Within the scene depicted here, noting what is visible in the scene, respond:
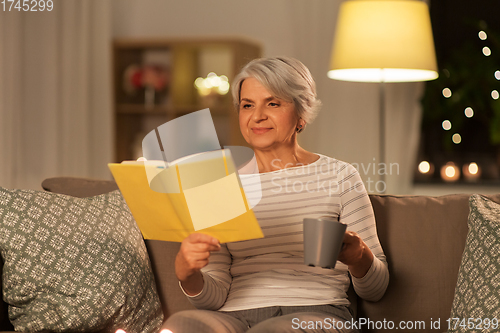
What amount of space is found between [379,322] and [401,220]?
0.90ft

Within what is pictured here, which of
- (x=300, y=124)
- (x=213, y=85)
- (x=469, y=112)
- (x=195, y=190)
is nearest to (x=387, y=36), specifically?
(x=300, y=124)

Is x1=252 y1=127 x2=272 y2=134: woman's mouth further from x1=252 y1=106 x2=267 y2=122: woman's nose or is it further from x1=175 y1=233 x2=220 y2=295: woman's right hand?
x1=175 y1=233 x2=220 y2=295: woman's right hand

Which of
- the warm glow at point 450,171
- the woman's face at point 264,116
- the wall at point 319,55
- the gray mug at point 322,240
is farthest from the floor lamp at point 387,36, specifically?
the gray mug at point 322,240

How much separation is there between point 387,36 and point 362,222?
1111 mm

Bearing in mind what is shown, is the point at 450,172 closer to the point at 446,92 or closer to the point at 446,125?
the point at 446,125

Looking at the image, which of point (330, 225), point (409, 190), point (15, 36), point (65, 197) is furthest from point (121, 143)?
point (330, 225)

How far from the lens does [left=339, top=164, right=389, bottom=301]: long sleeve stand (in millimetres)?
1204

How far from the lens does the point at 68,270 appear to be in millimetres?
1215

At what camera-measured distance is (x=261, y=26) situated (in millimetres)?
3547

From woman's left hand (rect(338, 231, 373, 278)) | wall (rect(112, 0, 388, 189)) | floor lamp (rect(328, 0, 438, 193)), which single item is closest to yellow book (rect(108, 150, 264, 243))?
woman's left hand (rect(338, 231, 373, 278))

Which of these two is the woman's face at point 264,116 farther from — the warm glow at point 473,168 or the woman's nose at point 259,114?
the warm glow at point 473,168

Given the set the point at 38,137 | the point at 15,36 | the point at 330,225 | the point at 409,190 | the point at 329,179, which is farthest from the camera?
the point at 409,190

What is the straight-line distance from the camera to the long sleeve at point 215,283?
1.16 meters

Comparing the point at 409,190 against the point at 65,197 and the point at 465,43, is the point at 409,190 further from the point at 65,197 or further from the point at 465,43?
the point at 65,197
